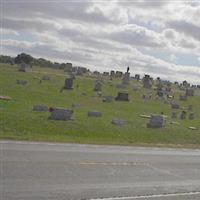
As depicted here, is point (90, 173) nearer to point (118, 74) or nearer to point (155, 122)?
point (155, 122)

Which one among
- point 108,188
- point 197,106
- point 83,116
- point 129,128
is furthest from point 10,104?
point 197,106

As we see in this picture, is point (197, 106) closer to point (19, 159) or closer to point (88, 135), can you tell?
point (88, 135)

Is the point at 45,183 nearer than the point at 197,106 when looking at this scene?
Yes

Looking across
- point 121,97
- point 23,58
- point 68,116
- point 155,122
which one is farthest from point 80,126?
point 23,58

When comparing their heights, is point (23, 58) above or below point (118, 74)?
above

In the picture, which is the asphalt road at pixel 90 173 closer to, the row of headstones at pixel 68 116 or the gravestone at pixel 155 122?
the row of headstones at pixel 68 116

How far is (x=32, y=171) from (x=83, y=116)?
17.7 metres

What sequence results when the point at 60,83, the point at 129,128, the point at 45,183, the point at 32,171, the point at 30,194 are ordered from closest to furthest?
the point at 30,194, the point at 45,183, the point at 32,171, the point at 129,128, the point at 60,83

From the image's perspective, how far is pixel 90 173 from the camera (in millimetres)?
14648

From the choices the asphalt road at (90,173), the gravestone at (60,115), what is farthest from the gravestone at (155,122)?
the asphalt road at (90,173)

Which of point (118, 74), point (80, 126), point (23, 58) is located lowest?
point (80, 126)

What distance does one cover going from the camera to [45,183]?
12398mm

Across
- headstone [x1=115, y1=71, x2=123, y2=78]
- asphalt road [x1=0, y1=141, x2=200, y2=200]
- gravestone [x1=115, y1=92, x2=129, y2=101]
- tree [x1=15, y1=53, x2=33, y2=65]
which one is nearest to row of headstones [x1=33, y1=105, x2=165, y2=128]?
asphalt road [x1=0, y1=141, x2=200, y2=200]

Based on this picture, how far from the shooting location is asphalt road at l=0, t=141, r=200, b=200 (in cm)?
1188
